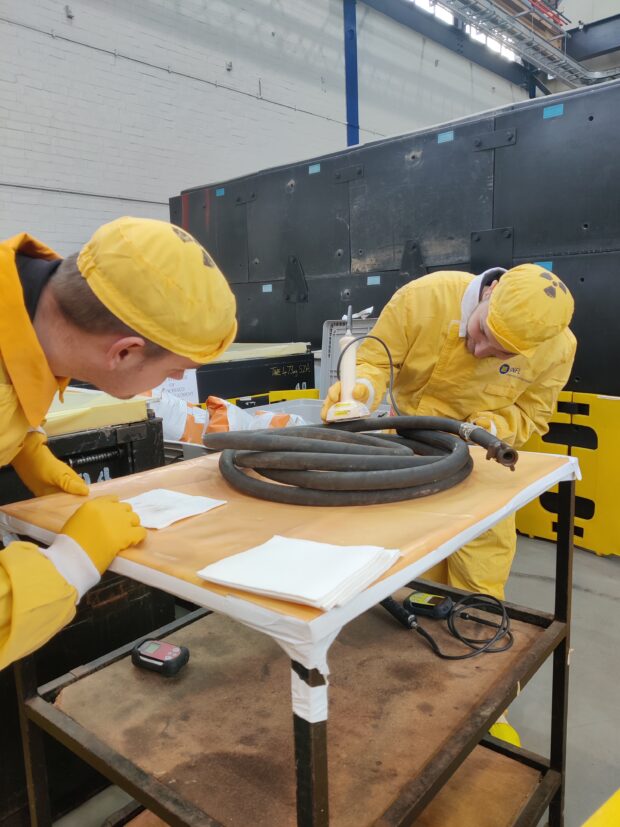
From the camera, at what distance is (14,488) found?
1.31 metres

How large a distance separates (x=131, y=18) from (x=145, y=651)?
5.01 metres

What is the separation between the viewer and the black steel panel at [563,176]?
7.97 ft

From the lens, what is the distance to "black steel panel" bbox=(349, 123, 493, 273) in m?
2.81

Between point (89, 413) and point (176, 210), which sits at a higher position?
point (176, 210)

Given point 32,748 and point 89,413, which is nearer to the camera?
point 32,748

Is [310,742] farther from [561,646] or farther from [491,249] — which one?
[491,249]

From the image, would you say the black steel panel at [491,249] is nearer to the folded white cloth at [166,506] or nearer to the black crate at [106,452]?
the black crate at [106,452]

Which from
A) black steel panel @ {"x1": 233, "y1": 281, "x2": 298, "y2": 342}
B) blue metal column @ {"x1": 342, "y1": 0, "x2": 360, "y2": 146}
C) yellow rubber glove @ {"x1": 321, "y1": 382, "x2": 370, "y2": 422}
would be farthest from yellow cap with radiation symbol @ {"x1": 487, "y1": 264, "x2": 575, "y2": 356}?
blue metal column @ {"x1": 342, "y1": 0, "x2": 360, "y2": 146}

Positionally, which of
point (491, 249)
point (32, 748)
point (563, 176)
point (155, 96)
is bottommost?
point (32, 748)

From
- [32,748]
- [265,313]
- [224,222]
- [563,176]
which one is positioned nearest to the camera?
[32,748]

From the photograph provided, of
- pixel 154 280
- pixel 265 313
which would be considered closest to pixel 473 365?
pixel 154 280

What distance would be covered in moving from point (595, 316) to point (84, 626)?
237cm

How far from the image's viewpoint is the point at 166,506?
92 cm

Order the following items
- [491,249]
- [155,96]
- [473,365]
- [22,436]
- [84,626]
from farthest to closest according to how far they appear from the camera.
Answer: [155,96] < [491,249] < [473,365] < [84,626] < [22,436]
